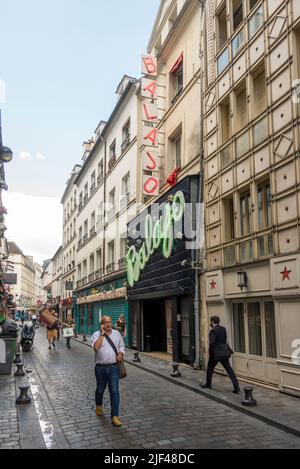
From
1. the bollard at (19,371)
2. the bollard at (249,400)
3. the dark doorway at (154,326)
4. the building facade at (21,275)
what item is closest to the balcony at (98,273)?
the dark doorway at (154,326)

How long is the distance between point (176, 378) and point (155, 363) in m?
3.39

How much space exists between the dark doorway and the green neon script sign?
1.41 metres

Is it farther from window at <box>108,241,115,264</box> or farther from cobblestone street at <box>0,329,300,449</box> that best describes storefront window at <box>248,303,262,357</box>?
window at <box>108,241,115,264</box>

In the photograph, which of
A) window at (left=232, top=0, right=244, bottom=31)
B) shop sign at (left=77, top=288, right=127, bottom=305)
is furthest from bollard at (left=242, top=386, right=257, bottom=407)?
shop sign at (left=77, top=288, right=127, bottom=305)

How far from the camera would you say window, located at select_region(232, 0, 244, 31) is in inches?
484

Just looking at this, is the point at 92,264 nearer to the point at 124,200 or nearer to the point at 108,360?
the point at 124,200

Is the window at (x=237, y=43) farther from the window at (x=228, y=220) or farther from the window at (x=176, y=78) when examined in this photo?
the window at (x=176, y=78)

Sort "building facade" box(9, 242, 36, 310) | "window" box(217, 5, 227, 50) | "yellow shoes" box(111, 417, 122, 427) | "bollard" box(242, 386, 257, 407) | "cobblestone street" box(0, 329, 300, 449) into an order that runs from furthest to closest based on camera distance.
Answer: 1. "building facade" box(9, 242, 36, 310)
2. "window" box(217, 5, 227, 50)
3. "bollard" box(242, 386, 257, 407)
4. "yellow shoes" box(111, 417, 122, 427)
5. "cobblestone street" box(0, 329, 300, 449)

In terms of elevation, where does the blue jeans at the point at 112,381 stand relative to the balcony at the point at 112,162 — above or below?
below

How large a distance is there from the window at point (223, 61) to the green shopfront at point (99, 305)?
11606 millimetres

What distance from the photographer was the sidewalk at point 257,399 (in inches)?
274

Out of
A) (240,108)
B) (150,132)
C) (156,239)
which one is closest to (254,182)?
(240,108)

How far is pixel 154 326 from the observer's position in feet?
61.9
